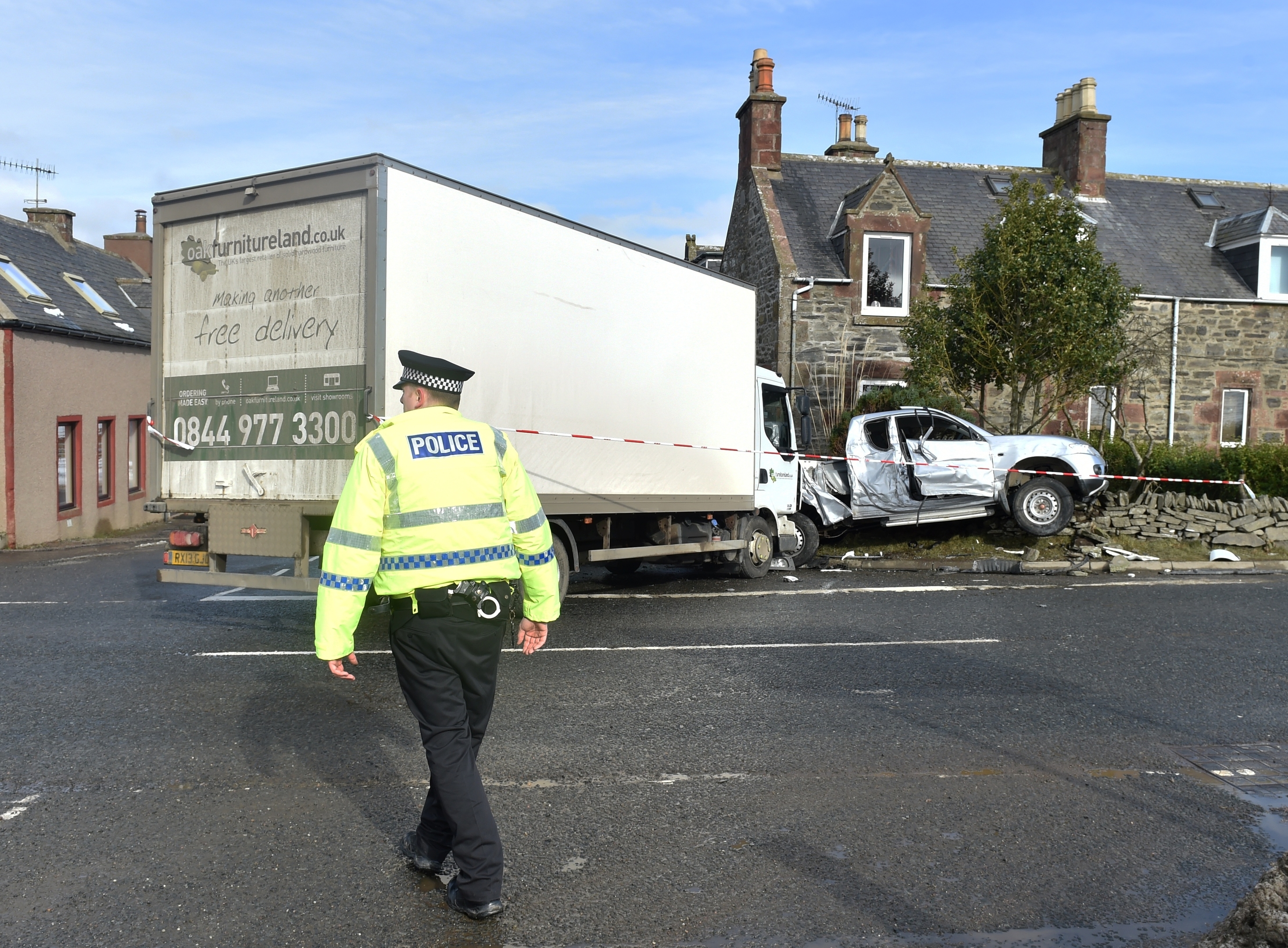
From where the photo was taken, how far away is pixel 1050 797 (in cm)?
492

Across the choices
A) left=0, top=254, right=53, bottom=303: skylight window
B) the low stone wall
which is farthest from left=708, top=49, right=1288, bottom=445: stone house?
left=0, top=254, right=53, bottom=303: skylight window

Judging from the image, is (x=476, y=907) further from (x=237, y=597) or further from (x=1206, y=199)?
(x=1206, y=199)

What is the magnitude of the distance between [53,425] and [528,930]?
20.6 m

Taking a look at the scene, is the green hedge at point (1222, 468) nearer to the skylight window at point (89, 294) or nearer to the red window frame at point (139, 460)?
the red window frame at point (139, 460)

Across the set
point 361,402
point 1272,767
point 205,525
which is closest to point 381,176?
point 361,402

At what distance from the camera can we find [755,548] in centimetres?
1291

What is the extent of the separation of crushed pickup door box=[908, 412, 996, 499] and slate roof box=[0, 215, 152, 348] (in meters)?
12.9

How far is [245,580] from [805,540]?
8.22 meters

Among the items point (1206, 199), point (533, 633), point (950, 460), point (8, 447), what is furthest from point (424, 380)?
point (1206, 199)

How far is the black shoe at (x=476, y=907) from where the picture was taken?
366 centimetres

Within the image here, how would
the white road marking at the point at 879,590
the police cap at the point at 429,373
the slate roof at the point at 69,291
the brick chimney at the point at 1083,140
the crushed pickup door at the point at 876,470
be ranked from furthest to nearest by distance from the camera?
the brick chimney at the point at 1083,140
the slate roof at the point at 69,291
the crushed pickup door at the point at 876,470
the white road marking at the point at 879,590
the police cap at the point at 429,373

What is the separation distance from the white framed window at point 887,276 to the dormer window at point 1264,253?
810cm

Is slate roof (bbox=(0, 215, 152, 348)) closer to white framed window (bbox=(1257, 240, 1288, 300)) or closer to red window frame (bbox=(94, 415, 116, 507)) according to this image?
red window frame (bbox=(94, 415, 116, 507))

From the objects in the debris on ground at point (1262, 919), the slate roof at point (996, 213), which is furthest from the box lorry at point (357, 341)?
the slate roof at point (996, 213)
